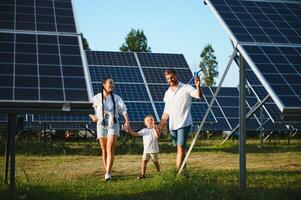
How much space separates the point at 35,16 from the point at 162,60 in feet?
54.0

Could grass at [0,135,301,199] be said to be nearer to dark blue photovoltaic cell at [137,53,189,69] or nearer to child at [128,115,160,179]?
child at [128,115,160,179]

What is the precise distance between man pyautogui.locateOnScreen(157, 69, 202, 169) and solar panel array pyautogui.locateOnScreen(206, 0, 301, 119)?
1114 mm

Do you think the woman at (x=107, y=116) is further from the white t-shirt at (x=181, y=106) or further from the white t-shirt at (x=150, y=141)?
the white t-shirt at (x=181, y=106)

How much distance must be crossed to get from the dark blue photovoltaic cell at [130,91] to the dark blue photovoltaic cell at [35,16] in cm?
1159

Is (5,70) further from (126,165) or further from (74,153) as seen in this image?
(74,153)

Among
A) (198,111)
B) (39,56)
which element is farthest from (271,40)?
(198,111)

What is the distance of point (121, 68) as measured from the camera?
2277 centimetres

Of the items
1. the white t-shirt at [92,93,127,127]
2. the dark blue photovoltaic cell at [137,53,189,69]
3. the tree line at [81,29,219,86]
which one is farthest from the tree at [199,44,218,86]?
the white t-shirt at [92,93,127,127]

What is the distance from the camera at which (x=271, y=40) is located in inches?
323

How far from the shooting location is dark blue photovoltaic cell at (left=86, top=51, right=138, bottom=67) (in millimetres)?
23441

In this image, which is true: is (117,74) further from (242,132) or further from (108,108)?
(242,132)

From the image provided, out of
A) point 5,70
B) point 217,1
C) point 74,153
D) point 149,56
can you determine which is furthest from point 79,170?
point 149,56

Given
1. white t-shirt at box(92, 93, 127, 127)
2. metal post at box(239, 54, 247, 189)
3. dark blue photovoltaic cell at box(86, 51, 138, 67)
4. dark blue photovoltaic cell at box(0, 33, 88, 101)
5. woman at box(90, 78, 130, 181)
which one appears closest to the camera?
dark blue photovoltaic cell at box(0, 33, 88, 101)

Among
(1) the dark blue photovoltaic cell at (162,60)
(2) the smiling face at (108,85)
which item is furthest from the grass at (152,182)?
(1) the dark blue photovoltaic cell at (162,60)
